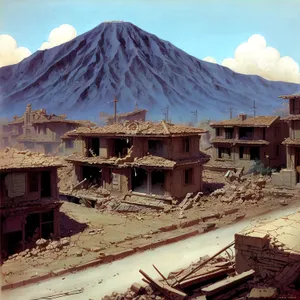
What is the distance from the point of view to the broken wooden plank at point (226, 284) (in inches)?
356

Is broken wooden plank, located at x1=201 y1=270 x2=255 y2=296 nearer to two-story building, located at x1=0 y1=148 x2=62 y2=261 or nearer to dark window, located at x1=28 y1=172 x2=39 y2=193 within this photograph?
two-story building, located at x1=0 y1=148 x2=62 y2=261

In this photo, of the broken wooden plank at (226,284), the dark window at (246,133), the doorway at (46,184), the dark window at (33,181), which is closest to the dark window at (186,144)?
the dark window at (246,133)

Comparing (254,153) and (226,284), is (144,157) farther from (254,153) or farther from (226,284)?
(226,284)

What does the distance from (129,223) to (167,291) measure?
9477 mm

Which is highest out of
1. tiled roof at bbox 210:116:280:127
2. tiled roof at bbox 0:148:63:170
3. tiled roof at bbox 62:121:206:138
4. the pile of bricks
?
tiled roof at bbox 210:116:280:127

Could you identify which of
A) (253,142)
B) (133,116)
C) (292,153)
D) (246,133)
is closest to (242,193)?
(292,153)

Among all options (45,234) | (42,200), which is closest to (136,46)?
(42,200)

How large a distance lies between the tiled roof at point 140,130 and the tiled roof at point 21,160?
763 centimetres

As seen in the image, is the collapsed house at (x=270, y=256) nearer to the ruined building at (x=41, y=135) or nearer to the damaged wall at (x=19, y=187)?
the damaged wall at (x=19, y=187)

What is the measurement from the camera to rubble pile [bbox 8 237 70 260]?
44.7 feet

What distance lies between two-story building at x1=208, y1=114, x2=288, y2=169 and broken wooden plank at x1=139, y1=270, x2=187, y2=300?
72.3ft

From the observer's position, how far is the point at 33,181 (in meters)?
15.4

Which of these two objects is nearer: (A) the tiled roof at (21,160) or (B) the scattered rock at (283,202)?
(A) the tiled roof at (21,160)

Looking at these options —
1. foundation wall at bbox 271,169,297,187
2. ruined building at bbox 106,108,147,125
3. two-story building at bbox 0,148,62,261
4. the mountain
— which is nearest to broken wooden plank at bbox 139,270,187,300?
two-story building at bbox 0,148,62,261
